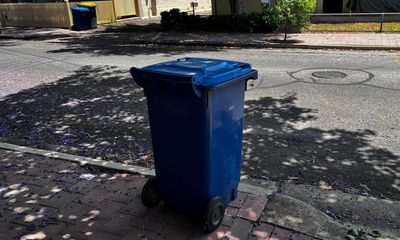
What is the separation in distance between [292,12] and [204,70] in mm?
11672

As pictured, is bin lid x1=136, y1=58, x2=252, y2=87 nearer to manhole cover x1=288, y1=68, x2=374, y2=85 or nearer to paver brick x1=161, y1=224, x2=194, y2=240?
paver brick x1=161, y1=224, x2=194, y2=240

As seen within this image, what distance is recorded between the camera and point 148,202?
3.78 meters

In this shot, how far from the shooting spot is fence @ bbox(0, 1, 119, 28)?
71.2 ft

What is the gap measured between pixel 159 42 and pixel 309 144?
11.0 m

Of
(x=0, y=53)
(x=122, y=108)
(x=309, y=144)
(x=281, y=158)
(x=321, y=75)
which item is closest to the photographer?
(x=281, y=158)

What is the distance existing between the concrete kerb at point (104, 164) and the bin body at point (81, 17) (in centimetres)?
1633

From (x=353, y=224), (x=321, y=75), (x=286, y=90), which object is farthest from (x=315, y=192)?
(x=321, y=75)

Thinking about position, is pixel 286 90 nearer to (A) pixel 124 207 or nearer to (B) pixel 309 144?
(B) pixel 309 144

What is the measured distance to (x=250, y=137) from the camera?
5910mm

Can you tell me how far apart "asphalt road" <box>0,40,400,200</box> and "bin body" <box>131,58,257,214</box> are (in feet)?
4.51

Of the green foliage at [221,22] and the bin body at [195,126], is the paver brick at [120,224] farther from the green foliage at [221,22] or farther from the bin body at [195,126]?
the green foliage at [221,22]

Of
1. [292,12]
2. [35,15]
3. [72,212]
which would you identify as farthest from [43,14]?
[72,212]

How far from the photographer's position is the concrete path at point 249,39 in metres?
13.3

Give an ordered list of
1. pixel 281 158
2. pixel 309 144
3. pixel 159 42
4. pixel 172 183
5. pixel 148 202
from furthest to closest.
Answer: pixel 159 42 → pixel 309 144 → pixel 281 158 → pixel 148 202 → pixel 172 183
